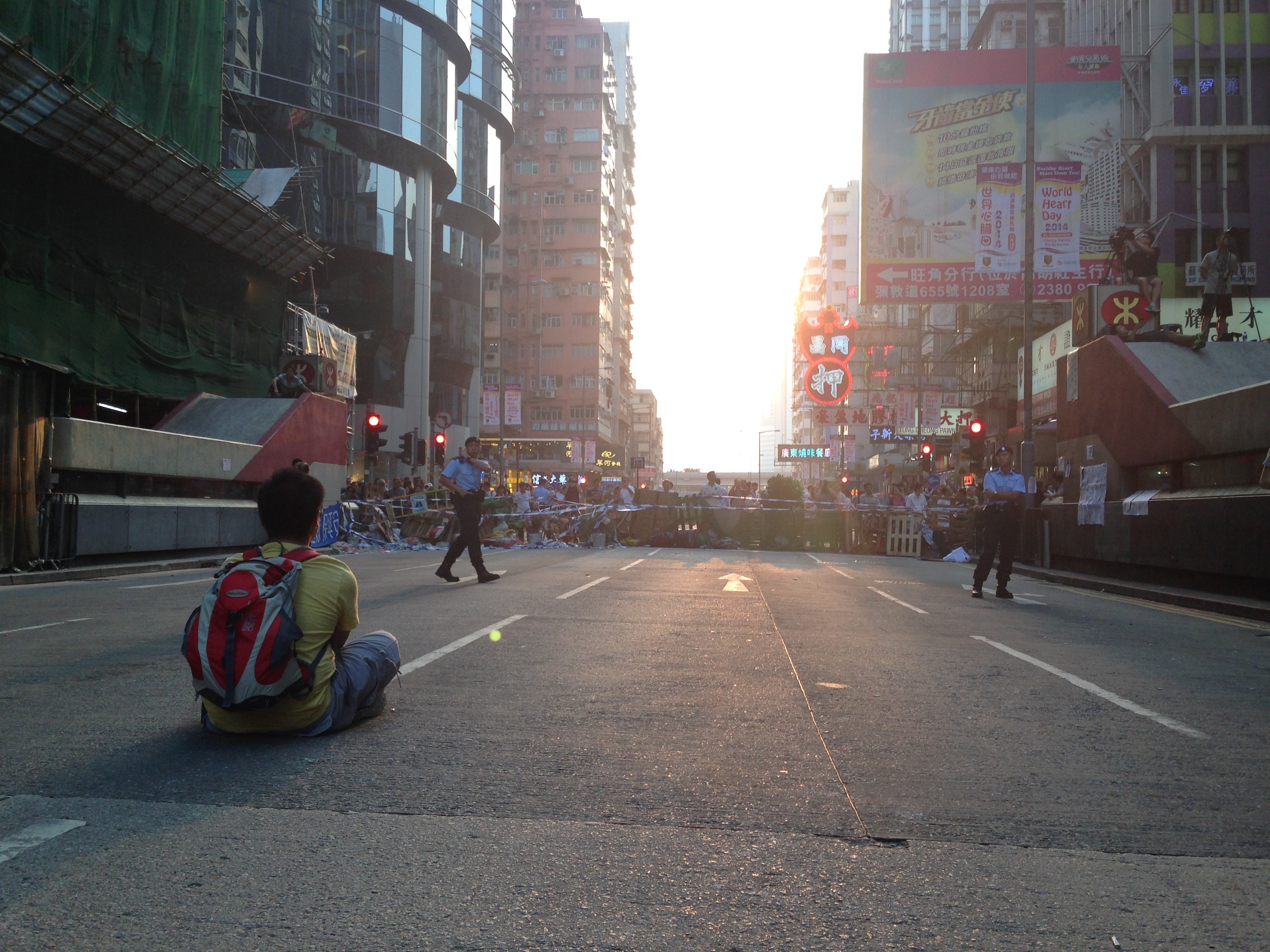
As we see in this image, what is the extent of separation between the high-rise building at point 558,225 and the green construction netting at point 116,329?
2572 inches

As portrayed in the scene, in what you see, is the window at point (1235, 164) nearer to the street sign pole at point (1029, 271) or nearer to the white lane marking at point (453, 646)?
the street sign pole at point (1029, 271)

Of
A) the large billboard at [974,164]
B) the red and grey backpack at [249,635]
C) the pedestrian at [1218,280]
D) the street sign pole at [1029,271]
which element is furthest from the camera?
the large billboard at [974,164]

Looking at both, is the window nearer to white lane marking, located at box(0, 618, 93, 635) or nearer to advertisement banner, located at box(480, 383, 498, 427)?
advertisement banner, located at box(480, 383, 498, 427)

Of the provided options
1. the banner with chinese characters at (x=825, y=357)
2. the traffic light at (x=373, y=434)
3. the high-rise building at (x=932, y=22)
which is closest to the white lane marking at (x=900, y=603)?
the traffic light at (x=373, y=434)

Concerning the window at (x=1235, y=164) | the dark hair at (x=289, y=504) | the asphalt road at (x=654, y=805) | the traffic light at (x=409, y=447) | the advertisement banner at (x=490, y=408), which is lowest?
A: the asphalt road at (x=654, y=805)

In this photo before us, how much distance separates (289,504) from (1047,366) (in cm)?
3534

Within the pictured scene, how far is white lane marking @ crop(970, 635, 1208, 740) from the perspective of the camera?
5484 millimetres

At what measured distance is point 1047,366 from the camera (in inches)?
1420

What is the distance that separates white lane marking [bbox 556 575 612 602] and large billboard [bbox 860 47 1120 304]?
68.8 ft

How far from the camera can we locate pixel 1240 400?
13.2m

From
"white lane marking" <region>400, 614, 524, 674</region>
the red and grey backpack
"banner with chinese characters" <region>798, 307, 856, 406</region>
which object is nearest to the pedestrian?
"white lane marking" <region>400, 614, 524, 674</region>

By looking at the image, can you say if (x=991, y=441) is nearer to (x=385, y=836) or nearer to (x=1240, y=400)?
(x=1240, y=400)

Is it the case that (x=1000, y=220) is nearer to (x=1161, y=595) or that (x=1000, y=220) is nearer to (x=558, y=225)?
(x=1161, y=595)

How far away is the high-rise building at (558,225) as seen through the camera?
95.9 metres
